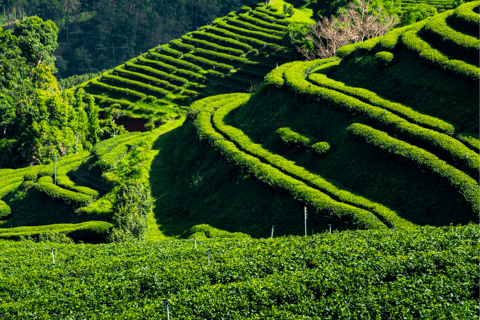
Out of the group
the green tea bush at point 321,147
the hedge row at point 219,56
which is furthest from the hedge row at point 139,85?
the green tea bush at point 321,147

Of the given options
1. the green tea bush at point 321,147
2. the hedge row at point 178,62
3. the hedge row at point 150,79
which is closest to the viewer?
the green tea bush at point 321,147

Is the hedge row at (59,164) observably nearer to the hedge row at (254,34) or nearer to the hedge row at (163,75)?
the hedge row at (163,75)

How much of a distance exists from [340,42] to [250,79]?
17.8 m

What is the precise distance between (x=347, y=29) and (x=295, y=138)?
75.0 ft

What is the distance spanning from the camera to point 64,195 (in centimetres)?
3659

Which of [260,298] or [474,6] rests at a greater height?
[474,6]

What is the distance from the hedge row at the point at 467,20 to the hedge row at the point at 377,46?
450cm

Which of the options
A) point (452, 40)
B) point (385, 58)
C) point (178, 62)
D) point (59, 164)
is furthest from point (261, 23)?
point (452, 40)

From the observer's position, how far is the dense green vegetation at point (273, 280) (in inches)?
648

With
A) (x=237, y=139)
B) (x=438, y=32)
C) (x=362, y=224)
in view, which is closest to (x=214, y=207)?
(x=237, y=139)

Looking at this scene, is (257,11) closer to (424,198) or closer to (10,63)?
(10,63)

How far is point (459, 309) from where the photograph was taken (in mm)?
15406

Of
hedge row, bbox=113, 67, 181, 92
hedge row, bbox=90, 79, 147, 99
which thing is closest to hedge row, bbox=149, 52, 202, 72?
hedge row, bbox=113, 67, 181, 92

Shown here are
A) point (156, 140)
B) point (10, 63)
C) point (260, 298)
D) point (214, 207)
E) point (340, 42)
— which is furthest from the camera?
point (10, 63)
